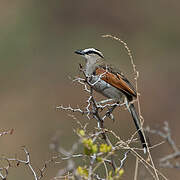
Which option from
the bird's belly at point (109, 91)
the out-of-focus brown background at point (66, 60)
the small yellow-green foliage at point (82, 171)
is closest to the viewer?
the small yellow-green foliage at point (82, 171)

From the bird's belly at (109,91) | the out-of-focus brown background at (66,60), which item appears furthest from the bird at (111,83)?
the out-of-focus brown background at (66,60)

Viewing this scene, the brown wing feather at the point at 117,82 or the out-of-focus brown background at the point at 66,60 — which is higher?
the out-of-focus brown background at the point at 66,60

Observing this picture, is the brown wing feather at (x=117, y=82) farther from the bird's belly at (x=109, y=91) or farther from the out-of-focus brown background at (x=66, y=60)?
the out-of-focus brown background at (x=66, y=60)

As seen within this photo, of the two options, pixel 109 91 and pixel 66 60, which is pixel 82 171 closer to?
pixel 109 91

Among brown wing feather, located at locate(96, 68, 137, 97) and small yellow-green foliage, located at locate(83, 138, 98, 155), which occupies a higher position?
brown wing feather, located at locate(96, 68, 137, 97)

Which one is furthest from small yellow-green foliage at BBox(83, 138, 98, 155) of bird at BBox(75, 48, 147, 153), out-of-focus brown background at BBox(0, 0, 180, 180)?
out-of-focus brown background at BBox(0, 0, 180, 180)

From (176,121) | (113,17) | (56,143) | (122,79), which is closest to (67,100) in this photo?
(176,121)

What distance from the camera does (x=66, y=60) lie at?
577 inches

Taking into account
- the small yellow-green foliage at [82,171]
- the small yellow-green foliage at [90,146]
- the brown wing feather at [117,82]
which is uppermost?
the brown wing feather at [117,82]

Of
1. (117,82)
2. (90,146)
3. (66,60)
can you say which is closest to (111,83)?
(117,82)

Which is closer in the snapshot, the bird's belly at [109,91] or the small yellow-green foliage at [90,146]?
the small yellow-green foliage at [90,146]

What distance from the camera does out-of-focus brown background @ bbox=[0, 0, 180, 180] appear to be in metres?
11.4

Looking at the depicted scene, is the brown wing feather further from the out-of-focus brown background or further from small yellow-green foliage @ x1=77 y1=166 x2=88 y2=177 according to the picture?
the out-of-focus brown background

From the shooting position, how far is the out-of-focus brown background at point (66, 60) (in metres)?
11.4
